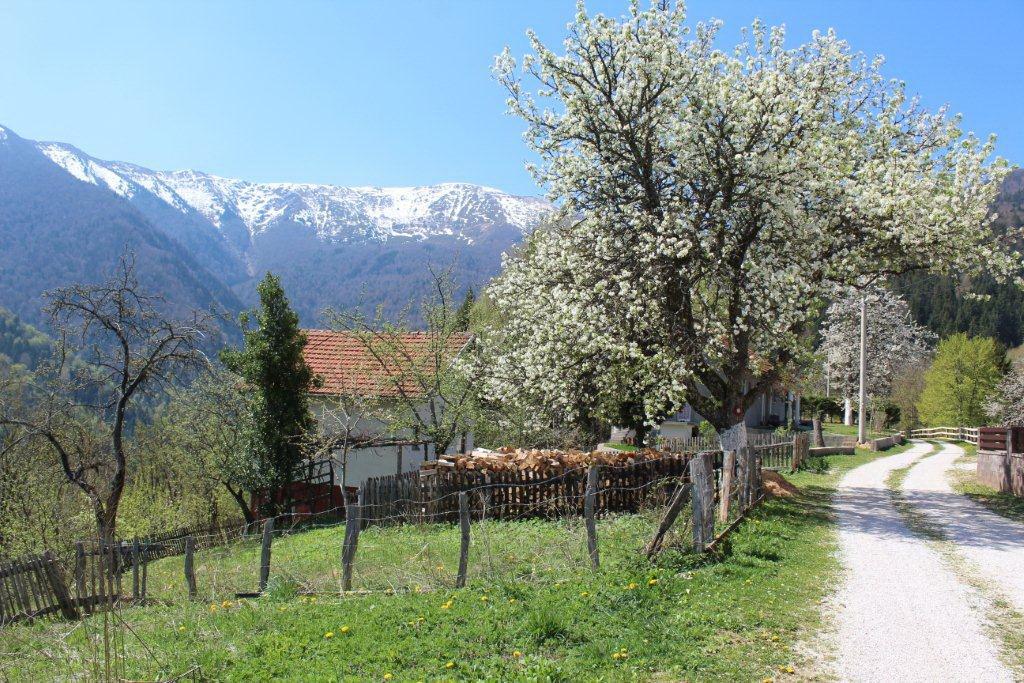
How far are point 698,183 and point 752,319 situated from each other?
3400mm

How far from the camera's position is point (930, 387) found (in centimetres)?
6156

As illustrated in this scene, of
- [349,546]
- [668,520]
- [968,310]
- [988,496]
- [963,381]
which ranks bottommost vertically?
[988,496]

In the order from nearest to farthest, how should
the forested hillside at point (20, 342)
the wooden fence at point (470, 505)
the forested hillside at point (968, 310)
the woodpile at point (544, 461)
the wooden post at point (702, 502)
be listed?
the wooden post at point (702, 502), the wooden fence at point (470, 505), the woodpile at point (544, 461), the forested hillside at point (968, 310), the forested hillside at point (20, 342)

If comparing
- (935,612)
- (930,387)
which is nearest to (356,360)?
(935,612)

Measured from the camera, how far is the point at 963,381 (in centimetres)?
5866

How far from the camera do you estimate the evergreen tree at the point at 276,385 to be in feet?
88.8

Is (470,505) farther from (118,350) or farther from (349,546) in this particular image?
(118,350)

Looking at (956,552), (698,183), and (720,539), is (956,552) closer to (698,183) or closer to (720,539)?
(720,539)

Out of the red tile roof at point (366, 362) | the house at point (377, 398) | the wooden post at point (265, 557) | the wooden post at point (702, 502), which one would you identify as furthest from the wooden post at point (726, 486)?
the red tile roof at point (366, 362)

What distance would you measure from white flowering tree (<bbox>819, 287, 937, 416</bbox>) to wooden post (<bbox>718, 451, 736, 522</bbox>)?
58453 millimetres

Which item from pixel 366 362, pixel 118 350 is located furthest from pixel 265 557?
pixel 366 362

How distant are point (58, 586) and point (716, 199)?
14975mm

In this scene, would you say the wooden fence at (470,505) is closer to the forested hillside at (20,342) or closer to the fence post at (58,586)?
the fence post at (58,586)

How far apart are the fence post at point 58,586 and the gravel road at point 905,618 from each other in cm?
1248
